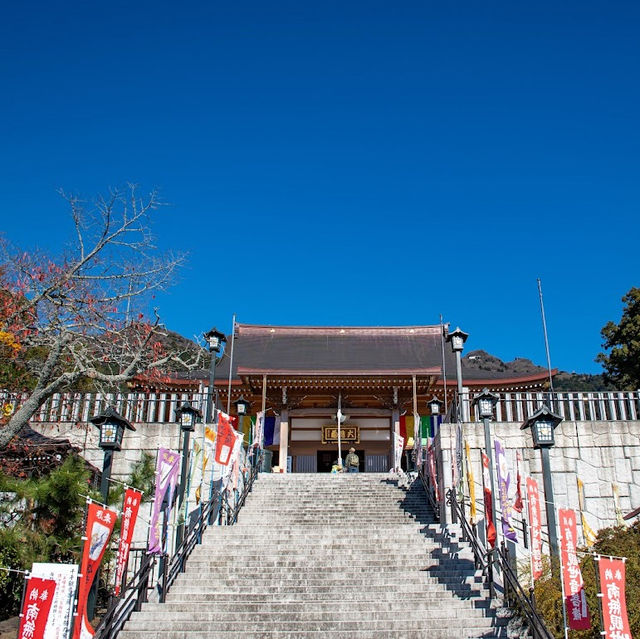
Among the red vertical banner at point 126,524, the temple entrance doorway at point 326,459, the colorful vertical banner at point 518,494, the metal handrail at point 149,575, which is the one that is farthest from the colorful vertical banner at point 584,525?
the temple entrance doorway at point 326,459

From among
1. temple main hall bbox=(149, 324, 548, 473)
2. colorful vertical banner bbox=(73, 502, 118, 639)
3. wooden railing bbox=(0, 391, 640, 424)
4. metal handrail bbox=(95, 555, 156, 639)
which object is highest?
temple main hall bbox=(149, 324, 548, 473)

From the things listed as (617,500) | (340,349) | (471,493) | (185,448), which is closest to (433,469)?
(471,493)

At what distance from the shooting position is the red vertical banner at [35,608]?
691cm

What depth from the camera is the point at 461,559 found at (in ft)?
35.2

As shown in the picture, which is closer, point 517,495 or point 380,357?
point 517,495

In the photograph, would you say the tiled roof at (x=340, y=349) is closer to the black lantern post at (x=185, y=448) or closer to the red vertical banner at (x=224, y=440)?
Answer: the red vertical banner at (x=224, y=440)

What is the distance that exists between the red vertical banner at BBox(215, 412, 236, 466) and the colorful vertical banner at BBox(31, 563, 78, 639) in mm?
5358

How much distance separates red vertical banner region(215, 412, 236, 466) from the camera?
12.4 m

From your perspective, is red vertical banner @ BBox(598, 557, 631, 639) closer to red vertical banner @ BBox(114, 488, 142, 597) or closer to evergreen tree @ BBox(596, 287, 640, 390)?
red vertical banner @ BBox(114, 488, 142, 597)

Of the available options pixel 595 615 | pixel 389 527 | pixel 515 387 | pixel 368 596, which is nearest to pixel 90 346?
pixel 368 596

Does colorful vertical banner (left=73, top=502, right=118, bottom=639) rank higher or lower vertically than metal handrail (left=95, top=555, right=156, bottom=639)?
higher

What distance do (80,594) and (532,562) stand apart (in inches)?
243

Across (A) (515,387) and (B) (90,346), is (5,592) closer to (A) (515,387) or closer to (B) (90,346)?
(B) (90,346)

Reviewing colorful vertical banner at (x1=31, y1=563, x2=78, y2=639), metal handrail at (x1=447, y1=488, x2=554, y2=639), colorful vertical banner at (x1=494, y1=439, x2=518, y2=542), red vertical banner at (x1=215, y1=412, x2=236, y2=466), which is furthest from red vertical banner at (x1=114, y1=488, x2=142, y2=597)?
colorful vertical banner at (x1=494, y1=439, x2=518, y2=542)
